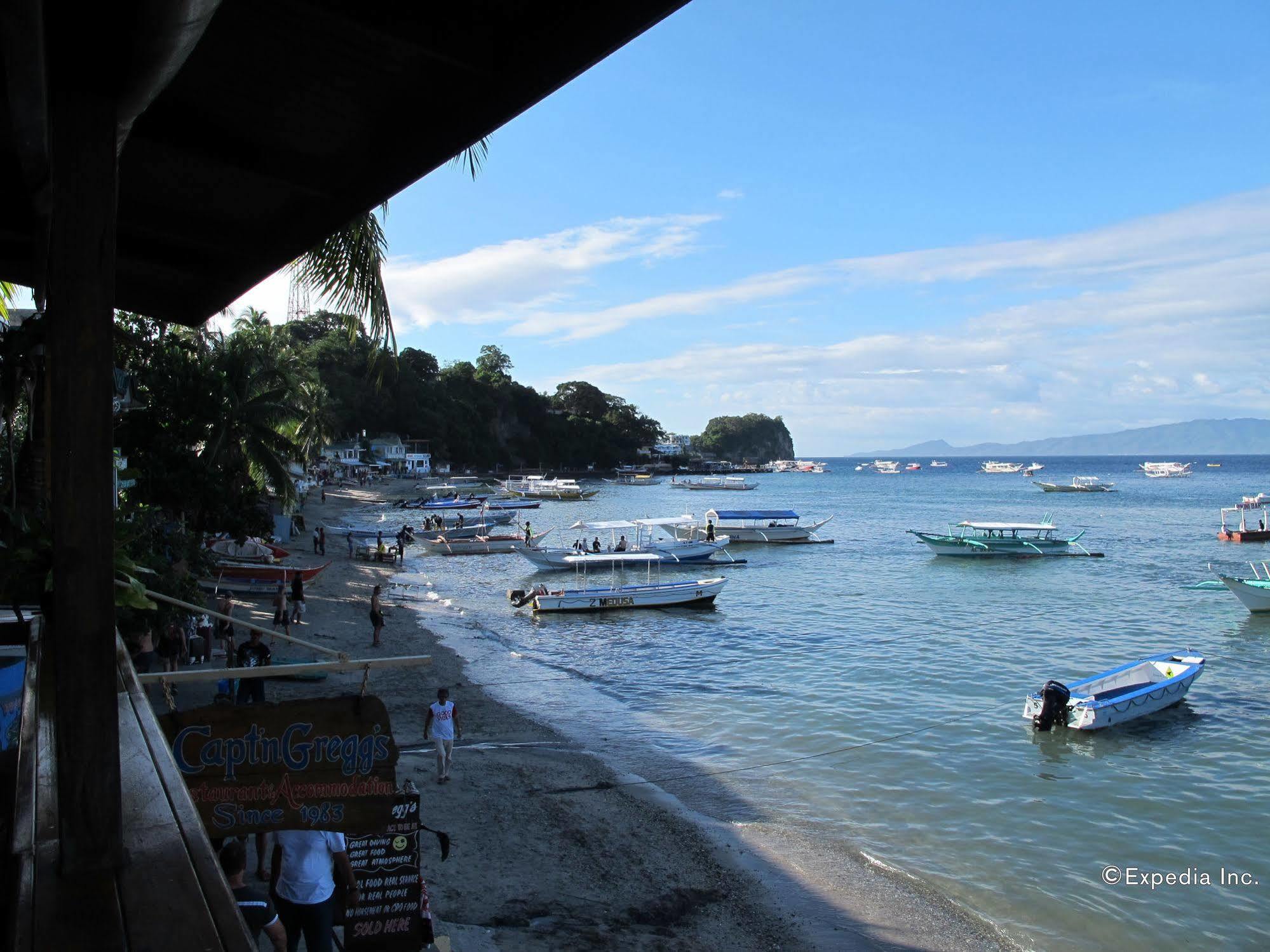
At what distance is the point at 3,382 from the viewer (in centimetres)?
508

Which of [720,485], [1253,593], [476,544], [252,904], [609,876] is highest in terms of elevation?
[720,485]

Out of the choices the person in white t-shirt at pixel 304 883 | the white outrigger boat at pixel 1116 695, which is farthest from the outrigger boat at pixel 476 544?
the person in white t-shirt at pixel 304 883

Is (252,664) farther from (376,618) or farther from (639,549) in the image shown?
(639,549)

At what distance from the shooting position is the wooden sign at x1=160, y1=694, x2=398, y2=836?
4.34 m

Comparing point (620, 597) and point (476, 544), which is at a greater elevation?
point (476, 544)

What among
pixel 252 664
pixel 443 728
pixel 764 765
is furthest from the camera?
pixel 764 765

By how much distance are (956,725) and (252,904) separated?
52.1 ft

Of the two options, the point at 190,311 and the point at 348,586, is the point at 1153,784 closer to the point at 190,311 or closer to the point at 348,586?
the point at 190,311

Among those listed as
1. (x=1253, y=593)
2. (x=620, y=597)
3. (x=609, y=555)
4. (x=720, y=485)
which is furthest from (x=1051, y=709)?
(x=720, y=485)

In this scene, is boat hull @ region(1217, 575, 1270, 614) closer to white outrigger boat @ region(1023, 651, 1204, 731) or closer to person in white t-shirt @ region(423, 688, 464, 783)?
white outrigger boat @ region(1023, 651, 1204, 731)

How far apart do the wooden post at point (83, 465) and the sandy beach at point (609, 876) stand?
6728mm

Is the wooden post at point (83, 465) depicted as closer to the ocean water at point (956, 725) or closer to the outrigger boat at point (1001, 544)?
the ocean water at point (956, 725)

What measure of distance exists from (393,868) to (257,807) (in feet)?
8.02

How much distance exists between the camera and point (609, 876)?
10.8 meters
